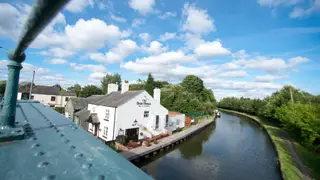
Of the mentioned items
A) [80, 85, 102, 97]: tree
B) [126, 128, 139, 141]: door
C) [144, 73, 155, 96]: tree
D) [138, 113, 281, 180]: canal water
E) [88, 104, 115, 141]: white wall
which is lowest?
[138, 113, 281, 180]: canal water

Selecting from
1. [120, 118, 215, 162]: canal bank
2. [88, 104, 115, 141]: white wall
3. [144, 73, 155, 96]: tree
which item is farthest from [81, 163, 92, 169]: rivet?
[144, 73, 155, 96]: tree

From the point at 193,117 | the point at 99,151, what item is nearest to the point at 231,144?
the point at 193,117

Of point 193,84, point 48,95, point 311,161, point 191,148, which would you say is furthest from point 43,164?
point 193,84

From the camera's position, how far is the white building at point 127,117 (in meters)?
18.7

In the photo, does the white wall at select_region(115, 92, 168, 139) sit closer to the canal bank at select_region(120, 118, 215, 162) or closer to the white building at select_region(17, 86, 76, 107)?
the canal bank at select_region(120, 118, 215, 162)

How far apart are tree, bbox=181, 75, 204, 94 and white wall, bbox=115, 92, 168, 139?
39628mm

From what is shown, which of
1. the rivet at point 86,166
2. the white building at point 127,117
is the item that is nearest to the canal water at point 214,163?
the white building at point 127,117

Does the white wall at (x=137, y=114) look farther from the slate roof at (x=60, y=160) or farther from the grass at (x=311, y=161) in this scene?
the slate roof at (x=60, y=160)

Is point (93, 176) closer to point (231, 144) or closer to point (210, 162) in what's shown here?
point (210, 162)

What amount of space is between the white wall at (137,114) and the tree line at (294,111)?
1679cm

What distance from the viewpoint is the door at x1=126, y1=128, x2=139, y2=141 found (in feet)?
65.4

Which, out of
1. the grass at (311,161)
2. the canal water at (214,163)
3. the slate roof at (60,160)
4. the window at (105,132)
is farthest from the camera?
the window at (105,132)

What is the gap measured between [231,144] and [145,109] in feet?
49.1

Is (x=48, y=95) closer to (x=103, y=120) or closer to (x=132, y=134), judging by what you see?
(x=103, y=120)
